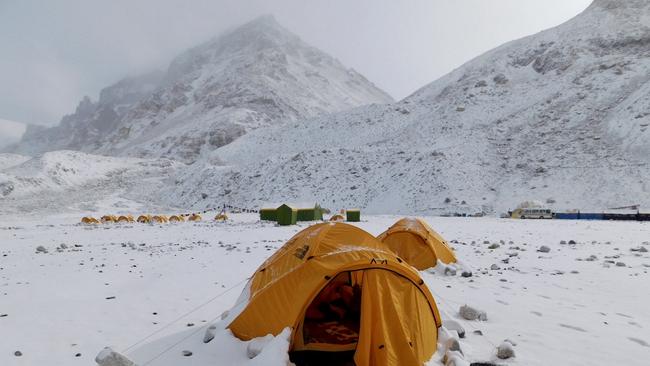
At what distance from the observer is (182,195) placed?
66.4m

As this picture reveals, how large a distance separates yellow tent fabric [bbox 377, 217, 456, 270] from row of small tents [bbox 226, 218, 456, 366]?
5792 mm

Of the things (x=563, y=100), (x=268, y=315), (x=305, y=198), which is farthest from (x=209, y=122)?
(x=268, y=315)

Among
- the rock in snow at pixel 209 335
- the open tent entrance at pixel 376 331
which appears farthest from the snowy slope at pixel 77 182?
the open tent entrance at pixel 376 331

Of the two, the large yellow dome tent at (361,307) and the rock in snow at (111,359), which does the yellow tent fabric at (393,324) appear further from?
the rock in snow at (111,359)

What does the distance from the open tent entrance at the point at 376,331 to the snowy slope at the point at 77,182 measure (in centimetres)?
5936

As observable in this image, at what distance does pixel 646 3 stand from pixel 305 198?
7440cm

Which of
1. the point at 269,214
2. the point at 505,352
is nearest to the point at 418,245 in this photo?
the point at 505,352

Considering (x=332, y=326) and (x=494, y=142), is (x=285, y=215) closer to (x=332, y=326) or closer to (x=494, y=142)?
(x=332, y=326)

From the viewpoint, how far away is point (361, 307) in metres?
5.46

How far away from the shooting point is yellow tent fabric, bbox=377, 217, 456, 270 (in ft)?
39.6

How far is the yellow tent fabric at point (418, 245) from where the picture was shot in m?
12.1

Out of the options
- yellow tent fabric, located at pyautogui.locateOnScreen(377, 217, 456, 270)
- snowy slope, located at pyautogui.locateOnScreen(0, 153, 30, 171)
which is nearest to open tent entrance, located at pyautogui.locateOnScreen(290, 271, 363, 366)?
yellow tent fabric, located at pyautogui.locateOnScreen(377, 217, 456, 270)

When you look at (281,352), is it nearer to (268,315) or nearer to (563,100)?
(268,315)

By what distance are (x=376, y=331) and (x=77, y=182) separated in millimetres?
85830
